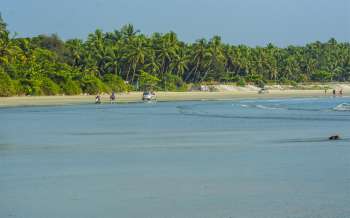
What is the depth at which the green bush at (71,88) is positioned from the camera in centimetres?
8569

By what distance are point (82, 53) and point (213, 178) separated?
91043 millimetres

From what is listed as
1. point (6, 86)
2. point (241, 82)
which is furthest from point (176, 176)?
point (241, 82)

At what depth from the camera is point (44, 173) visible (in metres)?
16.1

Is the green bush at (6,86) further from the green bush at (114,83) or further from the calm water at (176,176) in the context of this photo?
the calm water at (176,176)

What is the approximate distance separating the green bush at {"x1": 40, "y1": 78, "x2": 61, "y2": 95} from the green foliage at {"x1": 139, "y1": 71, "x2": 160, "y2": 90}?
20.9m

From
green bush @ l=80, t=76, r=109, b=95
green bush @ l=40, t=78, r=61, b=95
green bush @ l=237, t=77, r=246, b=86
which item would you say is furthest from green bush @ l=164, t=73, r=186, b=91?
green bush @ l=40, t=78, r=61, b=95

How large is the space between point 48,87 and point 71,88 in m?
4.34

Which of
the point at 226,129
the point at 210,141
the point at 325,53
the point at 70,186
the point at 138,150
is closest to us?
the point at 70,186

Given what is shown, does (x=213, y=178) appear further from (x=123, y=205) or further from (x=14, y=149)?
(x=14, y=149)

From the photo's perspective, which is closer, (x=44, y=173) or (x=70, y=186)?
(x=70, y=186)

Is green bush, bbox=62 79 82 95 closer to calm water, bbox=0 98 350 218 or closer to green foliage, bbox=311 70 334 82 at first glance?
calm water, bbox=0 98 350 218

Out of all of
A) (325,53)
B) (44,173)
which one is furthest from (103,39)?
(44,173)

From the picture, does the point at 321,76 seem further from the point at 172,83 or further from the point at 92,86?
the point at 92,86

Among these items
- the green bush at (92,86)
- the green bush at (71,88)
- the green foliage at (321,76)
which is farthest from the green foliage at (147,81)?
the green foliage at (321,76)
